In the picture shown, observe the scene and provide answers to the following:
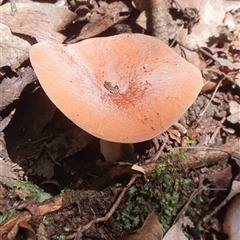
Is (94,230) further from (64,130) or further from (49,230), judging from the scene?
(64,130)

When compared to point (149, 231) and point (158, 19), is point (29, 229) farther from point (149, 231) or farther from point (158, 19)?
point (158, 19)

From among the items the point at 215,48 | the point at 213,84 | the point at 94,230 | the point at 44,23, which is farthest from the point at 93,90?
the point at 215,48

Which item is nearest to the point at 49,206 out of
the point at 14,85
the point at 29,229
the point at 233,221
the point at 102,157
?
the point at 29,229

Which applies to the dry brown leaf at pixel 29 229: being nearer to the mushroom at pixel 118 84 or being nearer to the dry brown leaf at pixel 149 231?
the dry brown leaf at pixel 149 231

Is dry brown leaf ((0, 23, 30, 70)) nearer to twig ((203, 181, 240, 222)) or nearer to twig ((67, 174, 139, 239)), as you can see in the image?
twig ((67, 174, 139, 239))

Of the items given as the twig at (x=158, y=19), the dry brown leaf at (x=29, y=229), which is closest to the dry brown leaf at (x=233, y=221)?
the dry brown leaf at (x=29, y=229)

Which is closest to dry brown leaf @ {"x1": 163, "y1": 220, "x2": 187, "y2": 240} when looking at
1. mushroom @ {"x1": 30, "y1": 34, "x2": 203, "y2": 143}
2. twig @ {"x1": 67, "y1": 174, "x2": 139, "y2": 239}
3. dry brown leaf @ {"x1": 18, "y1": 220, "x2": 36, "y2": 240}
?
twig @ {"x1": 67, "y1": 174, "x2": 139, "y2": 239}
